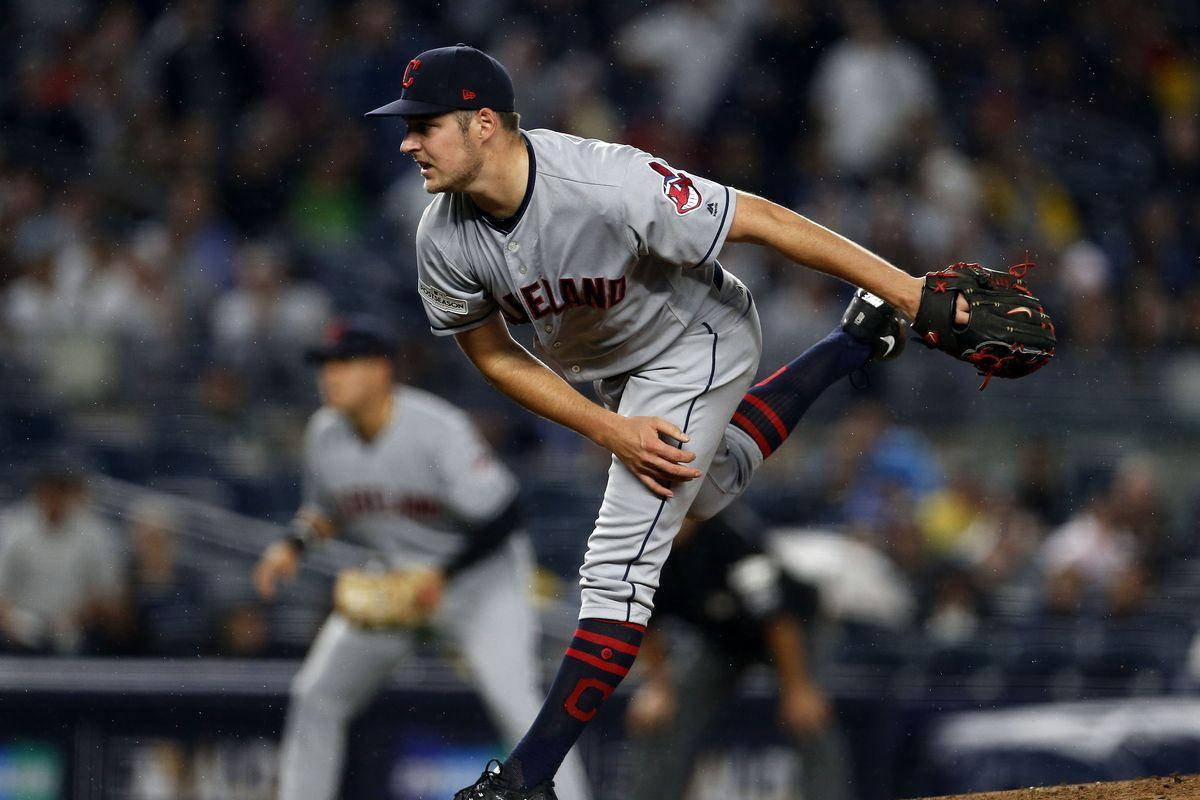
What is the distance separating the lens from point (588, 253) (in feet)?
10.1

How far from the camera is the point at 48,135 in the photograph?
8.56 meters

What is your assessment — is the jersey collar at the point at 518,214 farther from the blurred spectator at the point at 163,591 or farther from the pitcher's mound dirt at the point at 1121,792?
the blurred spectator at the point at 163,591

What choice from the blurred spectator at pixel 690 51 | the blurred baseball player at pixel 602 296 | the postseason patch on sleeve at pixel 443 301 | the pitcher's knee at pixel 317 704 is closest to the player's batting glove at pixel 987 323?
A: the blurred baseball player at pixel 602 296

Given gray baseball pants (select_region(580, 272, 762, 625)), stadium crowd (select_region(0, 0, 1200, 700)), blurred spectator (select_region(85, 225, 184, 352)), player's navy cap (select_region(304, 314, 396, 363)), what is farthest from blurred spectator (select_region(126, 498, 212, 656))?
gray baseball pants (select_region(580, 272, 762, 625))

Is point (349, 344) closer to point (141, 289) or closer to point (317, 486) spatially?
point (317, 486)

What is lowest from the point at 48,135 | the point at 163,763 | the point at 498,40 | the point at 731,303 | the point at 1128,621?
the point at 163,763

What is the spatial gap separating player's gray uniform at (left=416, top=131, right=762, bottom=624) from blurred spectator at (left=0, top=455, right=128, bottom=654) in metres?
3.40

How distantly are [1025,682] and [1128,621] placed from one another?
0.55m

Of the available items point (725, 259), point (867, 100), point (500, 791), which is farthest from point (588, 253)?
point (867, 100)

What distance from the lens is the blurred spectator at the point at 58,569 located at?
19.9ft

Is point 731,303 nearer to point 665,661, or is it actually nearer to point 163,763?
point 665,661

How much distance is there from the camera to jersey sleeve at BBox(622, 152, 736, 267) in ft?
9.88

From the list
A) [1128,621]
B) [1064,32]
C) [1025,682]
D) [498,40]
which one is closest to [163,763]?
[1025,682]

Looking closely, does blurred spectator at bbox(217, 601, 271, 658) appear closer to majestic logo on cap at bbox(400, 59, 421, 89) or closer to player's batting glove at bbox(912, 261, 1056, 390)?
majestic logo on cap at bbox(400, 59, 421, 89)
